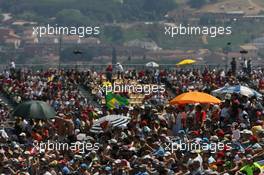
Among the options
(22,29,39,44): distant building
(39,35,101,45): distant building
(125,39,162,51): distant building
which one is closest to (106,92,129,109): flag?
(39,35,101,45): distant building

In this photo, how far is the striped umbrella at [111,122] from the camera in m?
24.9

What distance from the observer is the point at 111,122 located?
24938mm

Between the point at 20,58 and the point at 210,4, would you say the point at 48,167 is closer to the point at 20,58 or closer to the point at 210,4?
the point at 20,58

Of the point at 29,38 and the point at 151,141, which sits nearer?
the point at 151,141

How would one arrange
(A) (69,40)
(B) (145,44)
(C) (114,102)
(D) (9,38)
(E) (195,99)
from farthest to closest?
1. (B) (145,44)
2. (D) (9,38)
3. (A) (69,40)
4. (C) (114,102)
5. (E) (195,99)

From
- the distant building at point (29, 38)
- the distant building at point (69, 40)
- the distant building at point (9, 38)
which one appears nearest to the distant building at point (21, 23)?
the distant building at point (29, 38)

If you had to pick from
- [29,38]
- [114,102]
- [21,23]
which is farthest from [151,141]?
[21,23]

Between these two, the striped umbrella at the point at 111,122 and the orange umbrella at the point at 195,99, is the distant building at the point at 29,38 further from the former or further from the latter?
the striped umbrella at the point at 111,122

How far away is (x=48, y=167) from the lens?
21797mm

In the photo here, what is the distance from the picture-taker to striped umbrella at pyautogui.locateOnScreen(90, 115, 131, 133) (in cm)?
2492

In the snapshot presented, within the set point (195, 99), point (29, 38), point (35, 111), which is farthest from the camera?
point (29, 38)

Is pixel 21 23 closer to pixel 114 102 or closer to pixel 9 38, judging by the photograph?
pixel 9 38

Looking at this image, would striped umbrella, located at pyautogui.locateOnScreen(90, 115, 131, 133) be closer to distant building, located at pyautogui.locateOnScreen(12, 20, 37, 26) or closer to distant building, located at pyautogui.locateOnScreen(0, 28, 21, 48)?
distant building, located at pyautogui.locateOnScreen(0, 28, 21, 48)

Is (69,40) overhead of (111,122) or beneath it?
beneath
